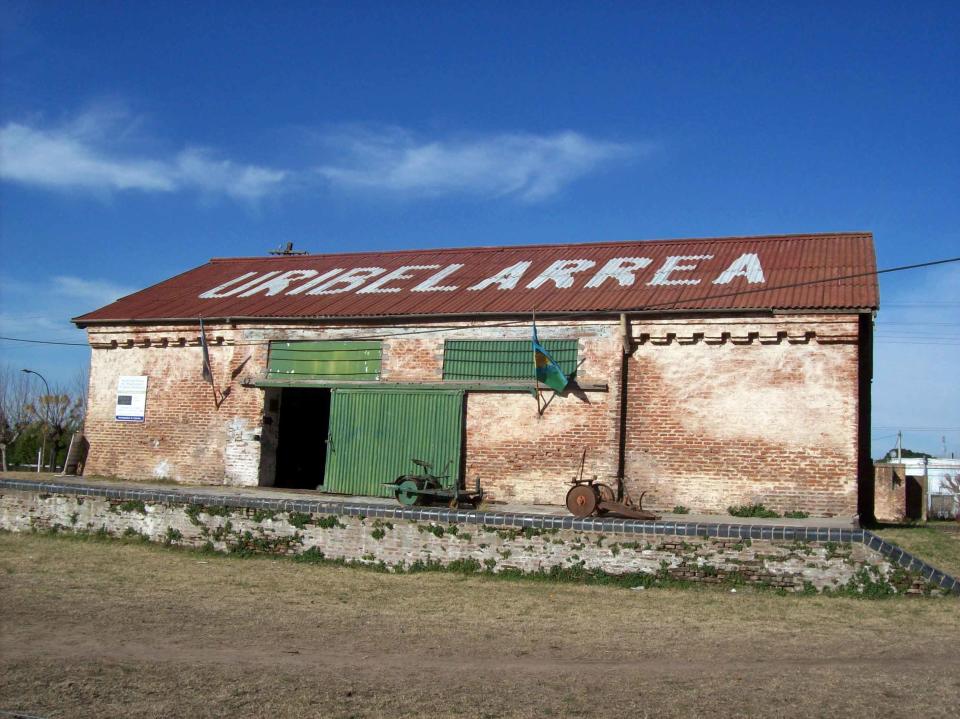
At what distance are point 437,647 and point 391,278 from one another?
13.2m

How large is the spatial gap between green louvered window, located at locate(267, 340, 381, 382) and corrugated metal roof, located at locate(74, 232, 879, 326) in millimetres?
677

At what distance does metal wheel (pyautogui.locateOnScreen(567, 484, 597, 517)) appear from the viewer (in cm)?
1399

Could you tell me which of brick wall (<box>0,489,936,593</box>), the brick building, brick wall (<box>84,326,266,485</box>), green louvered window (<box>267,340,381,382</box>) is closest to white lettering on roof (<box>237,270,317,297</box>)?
the brick building

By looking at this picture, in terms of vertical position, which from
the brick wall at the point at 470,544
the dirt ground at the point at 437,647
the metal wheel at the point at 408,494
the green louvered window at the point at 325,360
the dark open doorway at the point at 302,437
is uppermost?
the green louvered window at the point at 325,360

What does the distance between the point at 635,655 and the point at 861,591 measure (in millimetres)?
4308

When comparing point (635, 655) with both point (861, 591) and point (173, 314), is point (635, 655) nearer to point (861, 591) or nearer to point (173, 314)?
point (861, 591)

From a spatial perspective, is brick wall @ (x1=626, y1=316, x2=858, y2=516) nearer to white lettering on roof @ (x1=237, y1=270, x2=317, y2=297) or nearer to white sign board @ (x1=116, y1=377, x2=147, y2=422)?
white lettering on roof @ (x1=237, y1=270, x2=317, y2=297)

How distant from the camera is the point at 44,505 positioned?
16781mm

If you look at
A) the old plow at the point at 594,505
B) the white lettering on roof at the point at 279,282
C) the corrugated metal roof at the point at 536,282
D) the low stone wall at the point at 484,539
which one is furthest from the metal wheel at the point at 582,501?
the white lettering on roof at the point at 279,282

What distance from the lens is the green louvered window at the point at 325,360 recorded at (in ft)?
59.8

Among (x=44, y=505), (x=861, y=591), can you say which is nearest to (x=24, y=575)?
(x=44, y=505)

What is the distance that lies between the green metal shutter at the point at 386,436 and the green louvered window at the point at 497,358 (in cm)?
55

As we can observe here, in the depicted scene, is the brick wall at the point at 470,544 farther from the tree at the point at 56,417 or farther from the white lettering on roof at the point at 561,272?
the tree at the point at 56,417

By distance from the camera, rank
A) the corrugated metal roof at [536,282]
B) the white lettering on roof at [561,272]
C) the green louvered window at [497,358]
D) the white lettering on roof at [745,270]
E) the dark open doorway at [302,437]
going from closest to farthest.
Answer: the corrugated metal roof at [536,282], the green louvered window at [497,358], the white lettering on roof at [745,270], the white lettering on roof at [561,272], the dark open doorway at [302,437]
